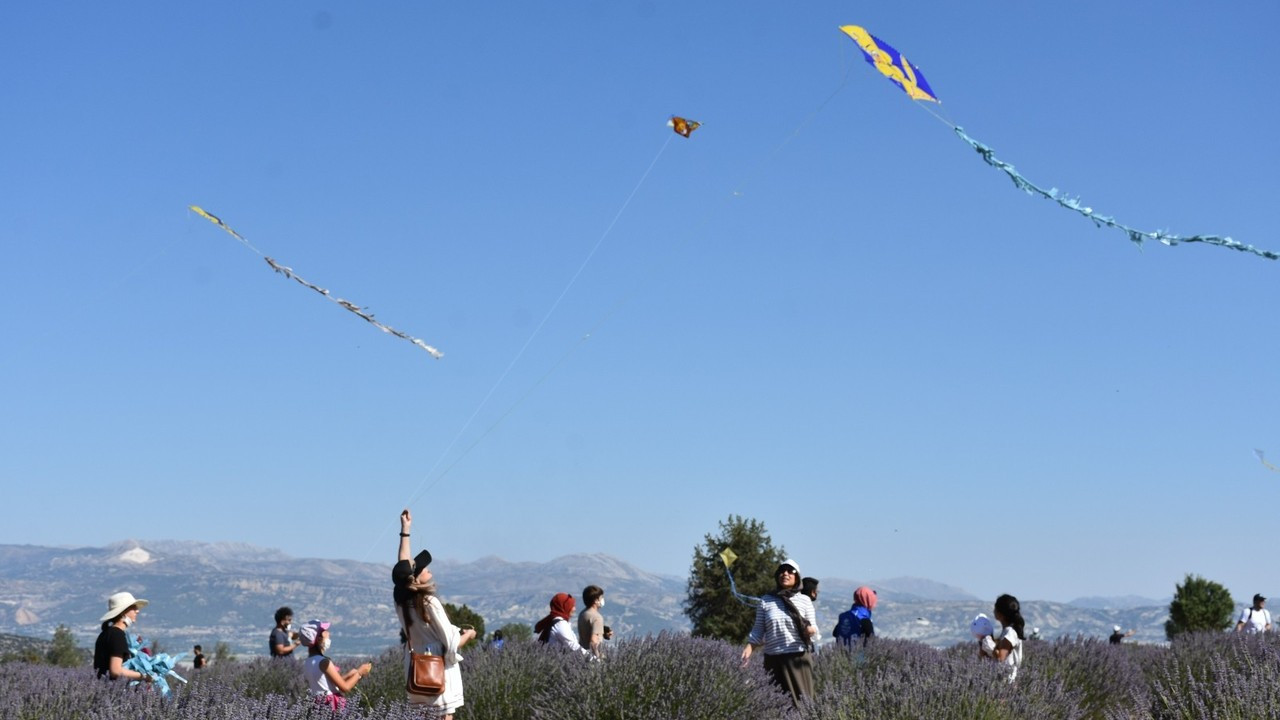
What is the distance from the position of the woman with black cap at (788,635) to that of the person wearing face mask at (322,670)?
3059 mm

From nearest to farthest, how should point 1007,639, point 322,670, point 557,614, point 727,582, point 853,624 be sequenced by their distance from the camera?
point 322,670
point 1007,639
point 557,614
point 853,624
point 727,582

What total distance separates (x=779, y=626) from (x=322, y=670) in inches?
138

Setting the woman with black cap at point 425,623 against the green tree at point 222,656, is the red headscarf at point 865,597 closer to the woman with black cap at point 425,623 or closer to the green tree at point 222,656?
the woman with black cap at point 425,623

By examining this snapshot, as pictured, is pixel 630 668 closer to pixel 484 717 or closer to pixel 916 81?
pixel 484 717

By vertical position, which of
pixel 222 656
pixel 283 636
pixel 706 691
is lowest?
pixel 222 656

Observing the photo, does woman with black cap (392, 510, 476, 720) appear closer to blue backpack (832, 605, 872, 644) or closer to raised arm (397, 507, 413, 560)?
raised arm (397, 507, 413, 560)

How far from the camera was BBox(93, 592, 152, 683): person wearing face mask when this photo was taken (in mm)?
8078

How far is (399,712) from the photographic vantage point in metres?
5.21

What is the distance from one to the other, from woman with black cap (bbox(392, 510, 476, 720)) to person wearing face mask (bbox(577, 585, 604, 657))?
346 cm

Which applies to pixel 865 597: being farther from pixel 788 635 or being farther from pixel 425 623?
pixel 425 623

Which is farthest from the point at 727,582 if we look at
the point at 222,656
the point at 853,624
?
the point at 853,624

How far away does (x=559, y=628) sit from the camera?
9.77 m

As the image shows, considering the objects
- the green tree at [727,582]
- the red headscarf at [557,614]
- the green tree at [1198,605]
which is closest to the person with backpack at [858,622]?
the red headscarf at [557,614]

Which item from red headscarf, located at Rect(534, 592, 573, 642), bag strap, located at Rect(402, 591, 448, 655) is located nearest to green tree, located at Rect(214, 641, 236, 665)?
red headscarf, located at Rect(534, 592, 573, 642)
